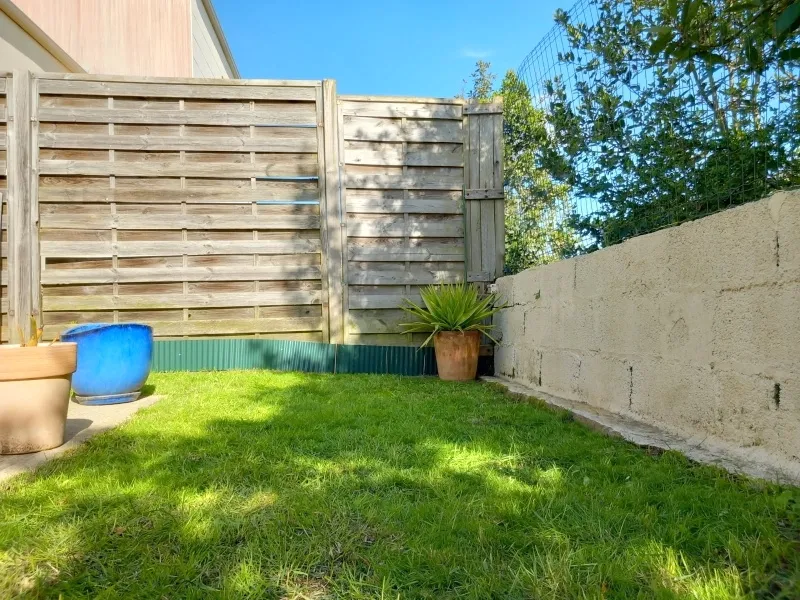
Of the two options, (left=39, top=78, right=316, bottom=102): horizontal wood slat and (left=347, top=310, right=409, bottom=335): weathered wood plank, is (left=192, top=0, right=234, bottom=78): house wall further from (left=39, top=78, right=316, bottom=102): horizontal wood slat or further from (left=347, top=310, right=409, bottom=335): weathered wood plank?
(left=347, top=310, right=409, bottom=335): weathered wood plank

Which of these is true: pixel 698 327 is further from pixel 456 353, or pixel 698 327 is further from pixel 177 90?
pixel 177 90

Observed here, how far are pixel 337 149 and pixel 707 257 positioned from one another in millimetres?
3827

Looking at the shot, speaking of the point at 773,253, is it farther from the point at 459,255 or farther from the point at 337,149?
the point at 337,149

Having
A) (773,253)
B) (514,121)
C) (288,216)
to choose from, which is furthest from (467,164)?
(773,253)

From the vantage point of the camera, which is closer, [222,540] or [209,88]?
[222,540]

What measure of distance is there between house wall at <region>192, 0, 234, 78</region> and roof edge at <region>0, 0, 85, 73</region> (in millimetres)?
4292

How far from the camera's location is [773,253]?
1.95 meters

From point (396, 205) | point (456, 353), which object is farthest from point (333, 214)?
point (456, 353)

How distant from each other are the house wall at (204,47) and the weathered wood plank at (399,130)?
23.2ft

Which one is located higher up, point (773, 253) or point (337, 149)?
point (337, 149)

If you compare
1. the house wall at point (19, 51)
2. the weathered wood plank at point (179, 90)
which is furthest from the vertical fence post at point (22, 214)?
the house wall at point (19, 51)

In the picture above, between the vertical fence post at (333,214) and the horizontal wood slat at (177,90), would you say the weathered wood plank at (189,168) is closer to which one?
the vertical fence post at (333,214)

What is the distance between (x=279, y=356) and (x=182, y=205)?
1773mm

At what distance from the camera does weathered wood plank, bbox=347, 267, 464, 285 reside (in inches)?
206
